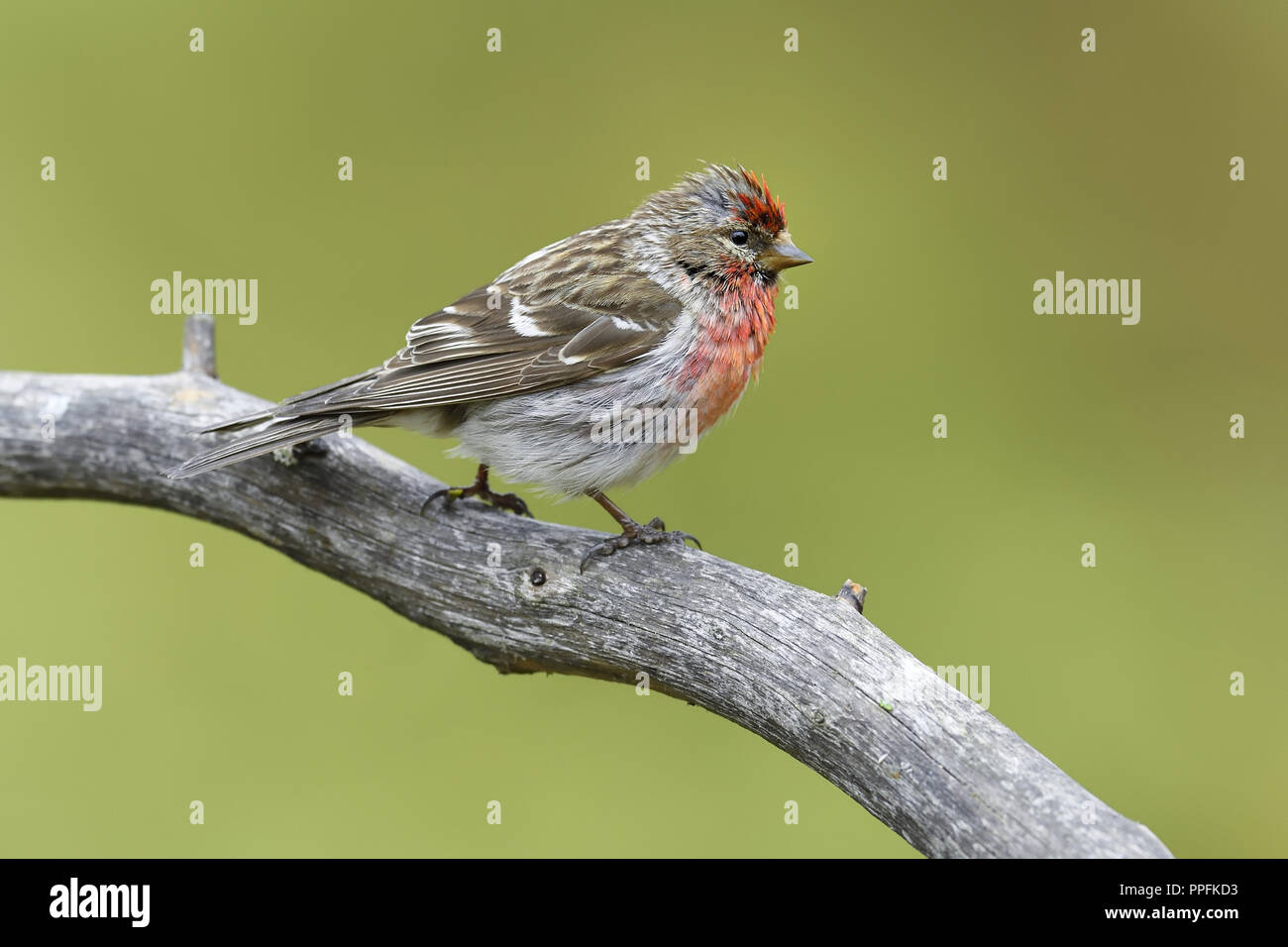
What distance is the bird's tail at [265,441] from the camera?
3.49 meters

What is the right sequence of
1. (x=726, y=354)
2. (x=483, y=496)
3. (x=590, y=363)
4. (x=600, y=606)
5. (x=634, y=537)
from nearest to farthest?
1. (x=600, y=606)
2. (x=634, y=537)
3. (x=590, y=363)
4. (x=726, y=354)
5. (x=483, y=496)

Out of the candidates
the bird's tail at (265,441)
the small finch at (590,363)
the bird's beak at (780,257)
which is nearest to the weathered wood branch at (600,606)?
the small finch at (590,363)

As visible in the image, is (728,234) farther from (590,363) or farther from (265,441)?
(265,441)

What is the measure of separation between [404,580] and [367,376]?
65cm

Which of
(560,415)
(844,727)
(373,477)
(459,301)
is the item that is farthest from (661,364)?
(844,727)

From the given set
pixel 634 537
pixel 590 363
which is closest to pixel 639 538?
pixel 634 537

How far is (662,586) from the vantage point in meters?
3.42

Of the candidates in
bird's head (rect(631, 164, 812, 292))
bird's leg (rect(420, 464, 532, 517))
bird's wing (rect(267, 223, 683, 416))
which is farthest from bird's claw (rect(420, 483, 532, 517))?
bird's head (rect(631, 164, 812, 292))

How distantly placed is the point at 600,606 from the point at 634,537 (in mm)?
279

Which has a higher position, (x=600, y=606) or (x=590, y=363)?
(x=590, y=363)

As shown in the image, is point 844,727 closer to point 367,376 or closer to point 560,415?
point 560,415

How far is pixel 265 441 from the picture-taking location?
3523mm

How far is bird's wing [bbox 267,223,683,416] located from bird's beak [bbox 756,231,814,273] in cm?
37

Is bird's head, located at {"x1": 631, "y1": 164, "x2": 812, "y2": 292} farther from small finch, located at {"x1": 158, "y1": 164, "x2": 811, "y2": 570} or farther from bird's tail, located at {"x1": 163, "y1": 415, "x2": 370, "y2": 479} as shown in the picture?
bird's tail, located at {"x1": 163, "y1": 415, "x2": 370, "y2": 479}
